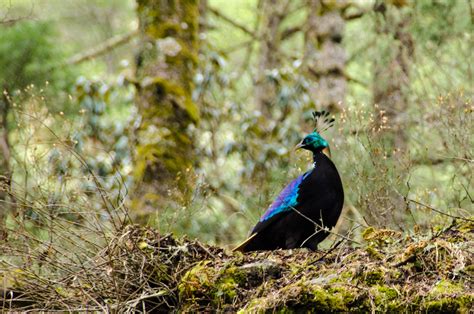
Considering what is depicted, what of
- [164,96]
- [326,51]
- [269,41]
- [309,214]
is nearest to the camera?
[309,214]

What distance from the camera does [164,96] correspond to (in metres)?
10.3

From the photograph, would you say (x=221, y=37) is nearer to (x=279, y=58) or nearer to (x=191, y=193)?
(x=279, y=58)

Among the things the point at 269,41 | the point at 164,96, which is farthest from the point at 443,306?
the point at 269,41

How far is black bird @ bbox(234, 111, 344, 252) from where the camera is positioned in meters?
7.03

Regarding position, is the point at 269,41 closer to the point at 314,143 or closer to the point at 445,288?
the point at 314,143

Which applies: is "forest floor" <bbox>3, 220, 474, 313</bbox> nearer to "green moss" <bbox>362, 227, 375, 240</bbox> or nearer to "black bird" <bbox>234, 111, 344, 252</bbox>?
"green moss" <bbox>362, 227, 375, 240</bbox>

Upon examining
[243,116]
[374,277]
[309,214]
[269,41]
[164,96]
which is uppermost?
[269,41]

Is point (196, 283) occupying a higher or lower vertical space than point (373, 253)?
higher

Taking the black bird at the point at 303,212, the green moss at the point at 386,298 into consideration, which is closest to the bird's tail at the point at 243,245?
the black bird at the point at 303,212

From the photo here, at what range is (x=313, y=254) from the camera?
6.07 m

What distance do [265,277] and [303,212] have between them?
1.49 meters

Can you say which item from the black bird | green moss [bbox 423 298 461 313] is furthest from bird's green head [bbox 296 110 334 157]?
green moss [bbox 423 298 461 313]

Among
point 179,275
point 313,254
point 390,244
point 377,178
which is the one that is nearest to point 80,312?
point 179,275

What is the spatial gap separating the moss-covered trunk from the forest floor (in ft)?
11.2
